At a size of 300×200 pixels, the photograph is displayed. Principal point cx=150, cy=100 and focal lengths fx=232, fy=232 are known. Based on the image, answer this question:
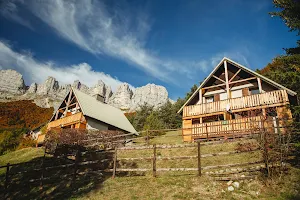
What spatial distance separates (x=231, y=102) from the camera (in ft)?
74.0

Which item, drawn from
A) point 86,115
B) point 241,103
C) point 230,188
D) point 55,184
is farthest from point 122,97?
point 230,188

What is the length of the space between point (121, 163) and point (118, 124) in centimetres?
1738

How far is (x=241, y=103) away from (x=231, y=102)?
957mm

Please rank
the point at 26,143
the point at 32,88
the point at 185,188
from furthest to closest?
the point at 32,88, the point at 26,143, the point at 185,188

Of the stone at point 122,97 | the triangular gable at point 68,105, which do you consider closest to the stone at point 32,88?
the stone at point 122,97

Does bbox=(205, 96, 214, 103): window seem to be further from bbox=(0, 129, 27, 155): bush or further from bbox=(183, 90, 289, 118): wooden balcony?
bbox=(0, 129, 27, 155): bush

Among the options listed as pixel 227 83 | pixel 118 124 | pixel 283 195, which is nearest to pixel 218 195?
pixel 283 195

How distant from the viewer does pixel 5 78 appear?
13512cm

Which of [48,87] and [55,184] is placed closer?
[55,184]

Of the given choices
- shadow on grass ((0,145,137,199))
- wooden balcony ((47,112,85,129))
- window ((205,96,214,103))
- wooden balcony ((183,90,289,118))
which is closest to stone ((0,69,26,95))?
wooden balcony ((47,112,85,129))

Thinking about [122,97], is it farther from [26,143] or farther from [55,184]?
[55,184]

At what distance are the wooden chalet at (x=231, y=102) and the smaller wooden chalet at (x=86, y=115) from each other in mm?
11545

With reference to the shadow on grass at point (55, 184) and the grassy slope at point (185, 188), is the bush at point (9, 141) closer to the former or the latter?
the shadow on grass at point (55, 184)

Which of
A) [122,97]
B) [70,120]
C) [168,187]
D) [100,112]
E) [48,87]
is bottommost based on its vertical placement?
[168,187]
